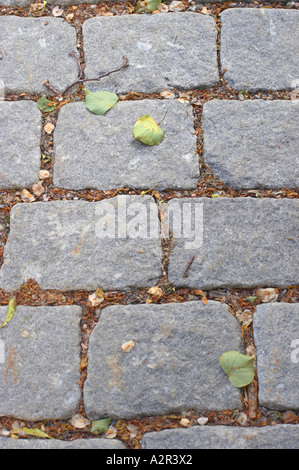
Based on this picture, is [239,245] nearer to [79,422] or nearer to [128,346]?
[128,346]

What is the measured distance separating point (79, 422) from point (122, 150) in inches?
44.9

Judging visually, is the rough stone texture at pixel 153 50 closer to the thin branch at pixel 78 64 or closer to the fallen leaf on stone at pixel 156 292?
the thin branch at pixel 78 64

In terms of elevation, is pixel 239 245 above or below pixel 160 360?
above

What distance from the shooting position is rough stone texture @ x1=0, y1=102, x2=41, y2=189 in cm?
188

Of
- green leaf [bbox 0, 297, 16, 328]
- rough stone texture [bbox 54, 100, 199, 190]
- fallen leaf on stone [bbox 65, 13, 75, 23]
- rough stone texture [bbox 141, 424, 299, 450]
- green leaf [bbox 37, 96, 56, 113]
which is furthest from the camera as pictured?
fallen leaf on stone [bbox 65, 13, 75, 23]

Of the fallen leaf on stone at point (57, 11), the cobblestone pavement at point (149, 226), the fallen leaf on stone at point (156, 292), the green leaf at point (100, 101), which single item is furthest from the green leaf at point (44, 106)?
the fallen leaf on stone at point (156, 292)

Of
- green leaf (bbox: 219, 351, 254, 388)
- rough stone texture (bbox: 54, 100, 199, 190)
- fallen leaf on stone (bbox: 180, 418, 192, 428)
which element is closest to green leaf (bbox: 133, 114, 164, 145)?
rough stone texture (bbox: 54, 100, 199, 190)

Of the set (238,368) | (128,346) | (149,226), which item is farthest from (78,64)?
(238,368)

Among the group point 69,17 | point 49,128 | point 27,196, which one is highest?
point 69,17

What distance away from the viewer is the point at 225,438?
61.0 inches

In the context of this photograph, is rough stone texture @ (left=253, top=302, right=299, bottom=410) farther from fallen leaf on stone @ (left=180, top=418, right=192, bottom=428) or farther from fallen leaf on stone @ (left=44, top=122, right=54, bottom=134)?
fallen leaf on stone @ (left=44, top=122, right=54, bottom=134)

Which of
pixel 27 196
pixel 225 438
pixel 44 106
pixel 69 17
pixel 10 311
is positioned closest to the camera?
pixel 225 438
